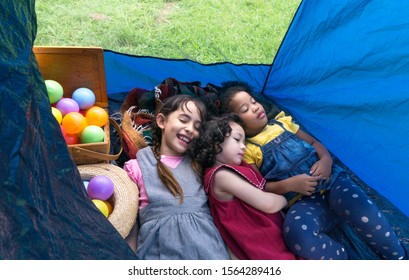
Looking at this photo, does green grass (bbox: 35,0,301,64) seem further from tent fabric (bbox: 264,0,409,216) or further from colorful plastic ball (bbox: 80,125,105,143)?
colorful plastic ball (bbox: 80,125,105,143)

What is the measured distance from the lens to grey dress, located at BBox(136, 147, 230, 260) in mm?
→ 1516

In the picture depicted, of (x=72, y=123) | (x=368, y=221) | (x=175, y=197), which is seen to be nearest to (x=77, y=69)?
(x=72, y=123)

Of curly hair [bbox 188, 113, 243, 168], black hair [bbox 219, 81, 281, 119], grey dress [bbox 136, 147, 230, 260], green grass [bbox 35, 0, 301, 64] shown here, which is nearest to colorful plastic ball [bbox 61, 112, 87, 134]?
grey dress [bbox 136, 147, 230, 260]

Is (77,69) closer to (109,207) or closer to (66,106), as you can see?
(66,106)

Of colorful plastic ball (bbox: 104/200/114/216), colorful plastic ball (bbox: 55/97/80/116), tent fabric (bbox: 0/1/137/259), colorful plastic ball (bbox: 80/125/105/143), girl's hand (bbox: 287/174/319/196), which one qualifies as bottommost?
colorful plastic ball (bbox: 104/200/114/216)

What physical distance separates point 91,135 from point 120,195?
0.26 m

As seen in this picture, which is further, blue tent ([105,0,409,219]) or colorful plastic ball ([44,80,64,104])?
colorful plastic ball ([44,80,64,104])

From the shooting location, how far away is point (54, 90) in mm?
1782

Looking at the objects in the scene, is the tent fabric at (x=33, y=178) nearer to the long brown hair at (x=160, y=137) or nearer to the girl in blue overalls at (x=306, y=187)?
the long brown hair at (x=160, y=137)

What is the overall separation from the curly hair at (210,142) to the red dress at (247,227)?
0.16ft

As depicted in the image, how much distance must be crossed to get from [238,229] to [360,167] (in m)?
0.58

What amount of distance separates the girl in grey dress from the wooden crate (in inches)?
6.7

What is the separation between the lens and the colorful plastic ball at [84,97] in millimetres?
1875

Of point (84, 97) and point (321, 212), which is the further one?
point (84, 97)
